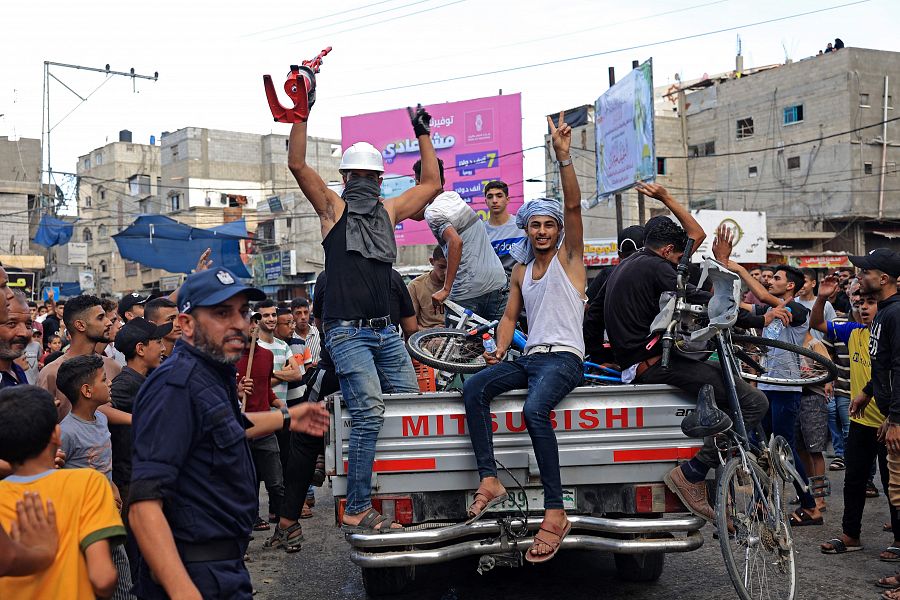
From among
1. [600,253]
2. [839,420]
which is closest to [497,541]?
[839,420]

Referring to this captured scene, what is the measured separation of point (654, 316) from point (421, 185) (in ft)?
5.69

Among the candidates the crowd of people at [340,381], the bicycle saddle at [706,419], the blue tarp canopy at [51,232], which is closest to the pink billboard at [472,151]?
the blue tarp canopy at [51,232]

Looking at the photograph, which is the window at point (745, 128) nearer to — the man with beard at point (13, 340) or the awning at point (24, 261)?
the awning at point (24, 261)

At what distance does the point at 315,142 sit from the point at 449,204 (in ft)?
191

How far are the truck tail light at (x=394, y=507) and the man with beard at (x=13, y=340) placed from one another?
1.92m

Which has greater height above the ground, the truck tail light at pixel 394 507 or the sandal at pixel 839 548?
the truck tail light at pixel 394 507

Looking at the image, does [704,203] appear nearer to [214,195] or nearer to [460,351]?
[214,195]

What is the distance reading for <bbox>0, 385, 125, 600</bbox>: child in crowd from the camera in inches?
111

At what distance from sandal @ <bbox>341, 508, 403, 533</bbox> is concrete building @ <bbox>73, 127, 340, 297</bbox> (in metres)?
46.7

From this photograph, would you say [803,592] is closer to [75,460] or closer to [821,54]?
[75,460]

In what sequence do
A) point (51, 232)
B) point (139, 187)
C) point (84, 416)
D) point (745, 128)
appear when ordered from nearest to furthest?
point (84, 416) → point (51, 232) → point (745, 128) → point (139, 187)

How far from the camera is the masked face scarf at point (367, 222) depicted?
5453mm

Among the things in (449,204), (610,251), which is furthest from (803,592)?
(610,251)

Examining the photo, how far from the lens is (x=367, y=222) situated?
5520 mm
